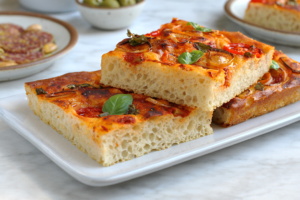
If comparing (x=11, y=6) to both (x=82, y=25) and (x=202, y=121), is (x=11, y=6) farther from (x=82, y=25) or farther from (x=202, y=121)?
(x=202, y=121)

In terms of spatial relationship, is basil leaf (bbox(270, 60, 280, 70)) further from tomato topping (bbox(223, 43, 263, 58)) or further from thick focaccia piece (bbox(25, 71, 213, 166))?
thick focaccia piece (bbox(25, 71, 213, 166))

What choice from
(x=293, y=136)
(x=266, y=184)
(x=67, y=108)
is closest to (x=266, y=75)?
(x=293, y=136)

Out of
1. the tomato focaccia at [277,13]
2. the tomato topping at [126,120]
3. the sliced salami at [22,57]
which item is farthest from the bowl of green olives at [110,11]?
the tomato topping at [126,120]

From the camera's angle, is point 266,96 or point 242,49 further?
point 242,49

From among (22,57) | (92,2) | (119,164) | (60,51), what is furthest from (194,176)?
(92,2)

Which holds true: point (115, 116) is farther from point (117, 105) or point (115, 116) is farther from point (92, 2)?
point (92, 2)

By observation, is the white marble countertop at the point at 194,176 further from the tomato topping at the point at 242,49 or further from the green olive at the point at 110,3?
the green olive at the point at 110,3

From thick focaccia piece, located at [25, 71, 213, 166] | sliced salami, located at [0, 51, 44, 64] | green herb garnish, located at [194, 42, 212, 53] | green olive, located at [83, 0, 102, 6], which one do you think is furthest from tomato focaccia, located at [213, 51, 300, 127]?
green olive, located at [83, 0, 102, 6]
